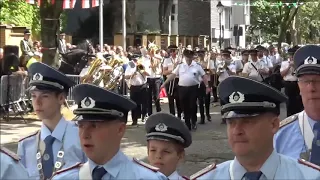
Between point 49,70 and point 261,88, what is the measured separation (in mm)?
2156

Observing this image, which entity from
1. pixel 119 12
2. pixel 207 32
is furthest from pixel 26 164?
pixel 207 32

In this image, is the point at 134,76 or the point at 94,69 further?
the point at 134,76

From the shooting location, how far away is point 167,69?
782 inches

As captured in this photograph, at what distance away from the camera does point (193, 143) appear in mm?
14109

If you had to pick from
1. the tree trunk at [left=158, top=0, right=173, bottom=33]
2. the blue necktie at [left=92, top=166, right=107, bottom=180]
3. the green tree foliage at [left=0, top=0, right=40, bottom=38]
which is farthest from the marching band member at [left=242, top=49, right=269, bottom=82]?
the tree trunk at [left=158, top=0, right=173, bottom=33]

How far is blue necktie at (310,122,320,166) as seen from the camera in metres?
4.51

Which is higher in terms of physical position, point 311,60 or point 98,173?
point 311,60

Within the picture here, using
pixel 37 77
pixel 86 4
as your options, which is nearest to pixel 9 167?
pixel 37 77

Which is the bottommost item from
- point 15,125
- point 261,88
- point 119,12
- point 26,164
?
point 15,125

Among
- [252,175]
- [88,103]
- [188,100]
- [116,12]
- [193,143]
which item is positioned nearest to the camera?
[252,175]

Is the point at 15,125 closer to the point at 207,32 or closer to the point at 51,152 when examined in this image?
the point at 51,152

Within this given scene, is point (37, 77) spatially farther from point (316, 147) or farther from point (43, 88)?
point (316, 147)

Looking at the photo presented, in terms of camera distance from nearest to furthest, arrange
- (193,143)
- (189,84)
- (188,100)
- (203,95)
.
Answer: (193,143) < (189,84) < (188,100) < (203,95)

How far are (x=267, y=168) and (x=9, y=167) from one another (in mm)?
1380
